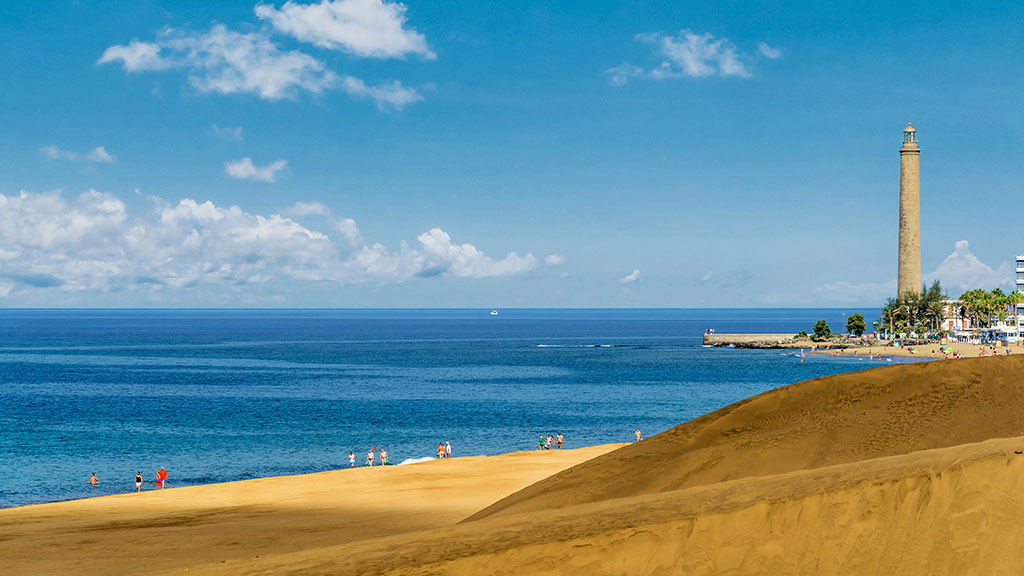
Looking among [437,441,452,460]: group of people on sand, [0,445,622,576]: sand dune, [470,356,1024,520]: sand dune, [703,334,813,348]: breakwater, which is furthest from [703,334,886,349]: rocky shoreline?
[470,356,1024,520]: sand dune

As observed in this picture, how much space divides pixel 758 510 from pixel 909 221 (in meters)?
155

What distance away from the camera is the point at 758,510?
755 cm

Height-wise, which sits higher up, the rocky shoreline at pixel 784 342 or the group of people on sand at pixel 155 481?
the rocky shoreline at pixel 784 342

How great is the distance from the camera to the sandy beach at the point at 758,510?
23.3 feet

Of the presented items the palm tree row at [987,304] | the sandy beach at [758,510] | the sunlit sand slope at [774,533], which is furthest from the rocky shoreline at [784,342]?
the sunlit sand slope at [774,533]

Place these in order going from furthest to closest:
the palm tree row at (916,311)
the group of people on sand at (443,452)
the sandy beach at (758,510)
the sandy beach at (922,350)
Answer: the palm tree row at (916,311) < the sandy beach at (922,350) < the group of people on sand at (443,452) < the sandy beach at (758,510)

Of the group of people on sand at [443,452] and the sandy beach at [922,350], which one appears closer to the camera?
the group of people on sand at [443,452]

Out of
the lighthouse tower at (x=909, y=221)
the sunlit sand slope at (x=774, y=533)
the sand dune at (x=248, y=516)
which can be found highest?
the lighthouse tower at (x=909, y=221)

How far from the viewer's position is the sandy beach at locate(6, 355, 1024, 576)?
23.3 ft

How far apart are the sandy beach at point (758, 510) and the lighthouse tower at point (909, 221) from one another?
145 metres

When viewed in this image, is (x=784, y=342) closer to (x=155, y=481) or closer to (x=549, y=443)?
(x=549, y=443)

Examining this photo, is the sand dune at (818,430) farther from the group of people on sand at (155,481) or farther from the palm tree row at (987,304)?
the palm tree row at (987,304)

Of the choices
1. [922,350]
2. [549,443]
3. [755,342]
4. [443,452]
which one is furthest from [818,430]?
[755,342]

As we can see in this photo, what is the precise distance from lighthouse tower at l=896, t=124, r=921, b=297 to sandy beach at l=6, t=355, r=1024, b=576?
475 ft
